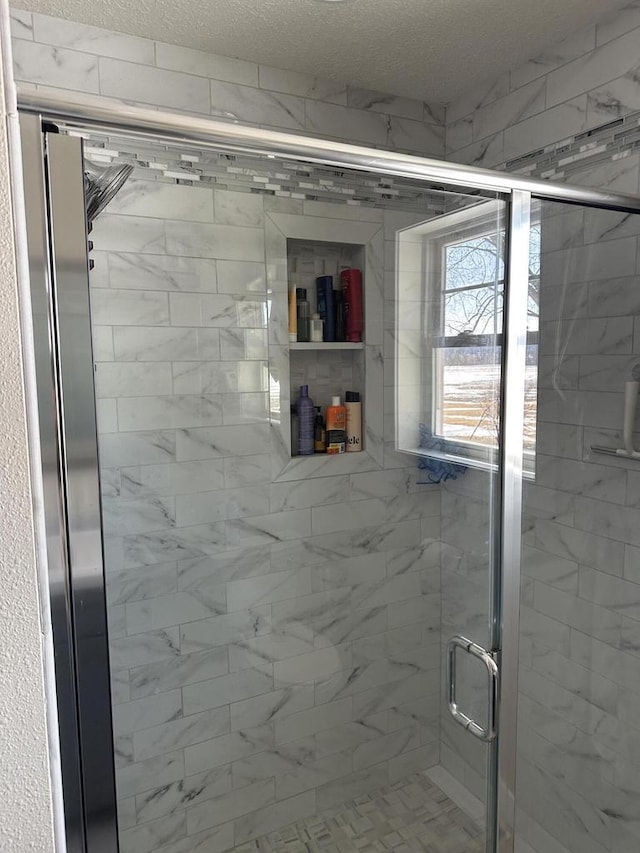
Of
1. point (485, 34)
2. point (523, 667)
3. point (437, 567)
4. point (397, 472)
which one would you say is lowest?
point (523, 667)

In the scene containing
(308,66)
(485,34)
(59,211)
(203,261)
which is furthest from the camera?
(308,66)

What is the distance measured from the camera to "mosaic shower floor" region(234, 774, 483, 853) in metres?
1.50

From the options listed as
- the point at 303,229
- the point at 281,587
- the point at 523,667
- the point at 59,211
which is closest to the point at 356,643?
the point at 281,587

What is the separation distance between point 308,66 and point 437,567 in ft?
5.27

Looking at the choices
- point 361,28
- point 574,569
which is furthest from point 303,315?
point 574,569

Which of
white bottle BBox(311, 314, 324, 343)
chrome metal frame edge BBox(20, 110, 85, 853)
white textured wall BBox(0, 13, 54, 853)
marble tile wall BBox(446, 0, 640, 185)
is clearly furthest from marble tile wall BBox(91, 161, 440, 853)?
marble tile wall BBox(446, 0, 640, 185)

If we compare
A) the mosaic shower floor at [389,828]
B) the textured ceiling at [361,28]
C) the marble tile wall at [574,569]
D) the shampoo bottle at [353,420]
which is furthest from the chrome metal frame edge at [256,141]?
the mosaic shower floor at [389,828]

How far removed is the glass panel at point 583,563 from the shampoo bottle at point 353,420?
17.8 inches

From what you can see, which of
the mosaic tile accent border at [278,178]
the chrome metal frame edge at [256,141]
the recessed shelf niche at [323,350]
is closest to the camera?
the chrome metal frame edge at [256,141]

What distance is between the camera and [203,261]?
4.33 feet

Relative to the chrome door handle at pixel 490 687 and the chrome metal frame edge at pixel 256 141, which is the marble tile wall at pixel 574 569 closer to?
the chrome door handle at pixel 490 687

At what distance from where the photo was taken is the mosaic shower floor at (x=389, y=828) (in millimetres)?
1502

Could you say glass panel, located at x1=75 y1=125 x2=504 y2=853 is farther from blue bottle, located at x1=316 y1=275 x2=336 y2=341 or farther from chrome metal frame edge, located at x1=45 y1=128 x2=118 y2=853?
chrome metal frame edge, located at x1=45 y1=128 x2=118 y2=853

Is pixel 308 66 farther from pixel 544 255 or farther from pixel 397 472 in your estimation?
pixel 397 472
